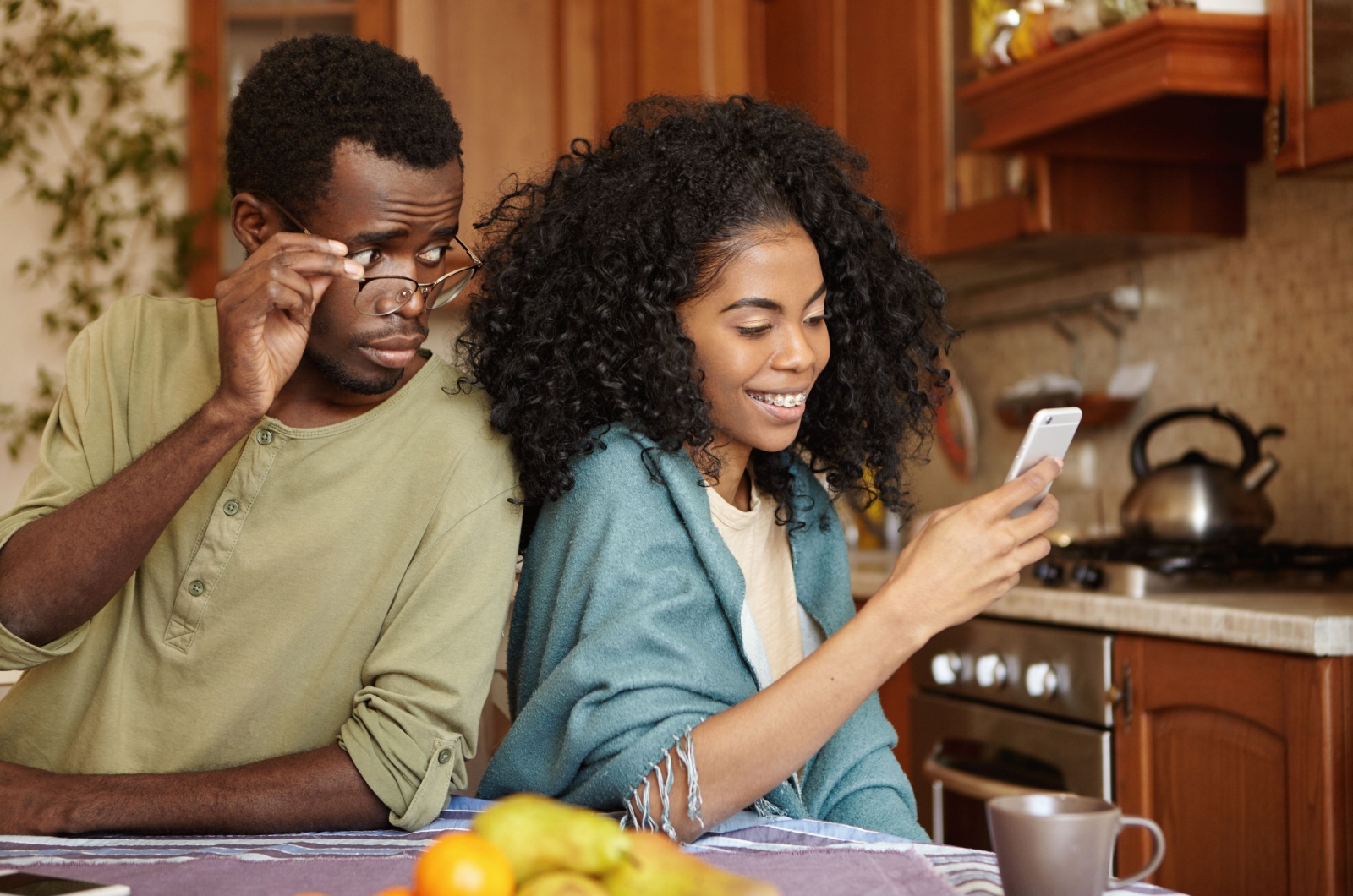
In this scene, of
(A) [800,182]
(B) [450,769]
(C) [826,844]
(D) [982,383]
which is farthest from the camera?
(D) [982,383]

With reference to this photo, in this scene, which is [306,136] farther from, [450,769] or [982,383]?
[982,383]

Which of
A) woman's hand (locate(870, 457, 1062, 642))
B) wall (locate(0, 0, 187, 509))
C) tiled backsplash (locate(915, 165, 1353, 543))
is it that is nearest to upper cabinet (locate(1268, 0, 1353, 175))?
tiled backsplash (locate(915, 165, 1353, 543))

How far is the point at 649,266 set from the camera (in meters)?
1.26

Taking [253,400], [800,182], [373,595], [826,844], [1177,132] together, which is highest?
[1177,132]

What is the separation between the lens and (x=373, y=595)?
1.17 metres

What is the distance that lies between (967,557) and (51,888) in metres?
0.74

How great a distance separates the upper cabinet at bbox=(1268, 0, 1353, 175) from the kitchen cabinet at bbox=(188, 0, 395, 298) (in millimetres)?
2199

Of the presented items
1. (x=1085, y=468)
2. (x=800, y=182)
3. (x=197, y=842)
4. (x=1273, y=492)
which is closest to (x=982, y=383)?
(x=1085, y=468)

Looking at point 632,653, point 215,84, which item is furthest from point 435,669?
point 215,84

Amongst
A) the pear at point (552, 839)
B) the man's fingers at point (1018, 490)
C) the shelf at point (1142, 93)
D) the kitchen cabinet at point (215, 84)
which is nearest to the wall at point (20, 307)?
the kitchen cabinet at point (215, 84)

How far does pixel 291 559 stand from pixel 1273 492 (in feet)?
6.42

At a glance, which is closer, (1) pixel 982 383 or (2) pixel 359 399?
(2) pixel 359 399

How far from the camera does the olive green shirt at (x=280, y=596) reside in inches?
44.9

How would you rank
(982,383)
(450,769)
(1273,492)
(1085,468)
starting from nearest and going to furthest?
(450,769), (1273,492), (1085,468), (982,383)
